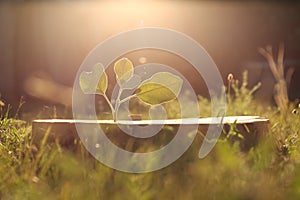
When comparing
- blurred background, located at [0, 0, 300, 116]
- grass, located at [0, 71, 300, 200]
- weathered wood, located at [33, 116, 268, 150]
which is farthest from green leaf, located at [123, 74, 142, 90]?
blurred background, located at [0, 0, 300, 116]

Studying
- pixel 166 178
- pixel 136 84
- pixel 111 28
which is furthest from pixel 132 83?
pixel 111 28

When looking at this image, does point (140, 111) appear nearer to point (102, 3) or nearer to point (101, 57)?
point (101, 57)

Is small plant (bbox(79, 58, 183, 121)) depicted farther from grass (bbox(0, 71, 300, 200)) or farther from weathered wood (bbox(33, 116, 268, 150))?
grass (bbox(0, 71, 300, 200))

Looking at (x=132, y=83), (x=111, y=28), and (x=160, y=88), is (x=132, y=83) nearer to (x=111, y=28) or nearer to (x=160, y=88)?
(x=160, y=88)

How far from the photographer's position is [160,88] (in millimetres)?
1691

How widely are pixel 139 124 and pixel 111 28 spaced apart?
3868 mm

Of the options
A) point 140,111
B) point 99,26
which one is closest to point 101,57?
point 99,26

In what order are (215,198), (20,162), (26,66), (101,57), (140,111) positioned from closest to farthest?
(215,198), (20,162), (140,111), (101,57), (26,66)

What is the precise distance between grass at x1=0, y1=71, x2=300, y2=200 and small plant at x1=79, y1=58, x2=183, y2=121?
186mm

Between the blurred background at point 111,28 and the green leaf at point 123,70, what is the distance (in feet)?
11.9

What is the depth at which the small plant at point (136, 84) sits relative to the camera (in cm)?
167

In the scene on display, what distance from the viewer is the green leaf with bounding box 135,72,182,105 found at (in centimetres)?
166

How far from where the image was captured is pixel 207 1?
5777mm

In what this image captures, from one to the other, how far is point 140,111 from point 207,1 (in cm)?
307
